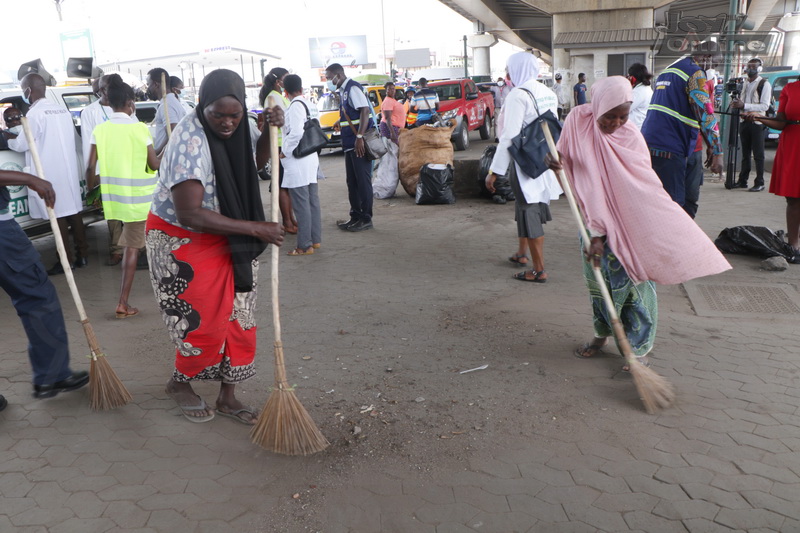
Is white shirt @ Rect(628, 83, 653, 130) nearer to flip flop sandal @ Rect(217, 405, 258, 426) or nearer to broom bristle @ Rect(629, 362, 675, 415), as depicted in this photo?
broom bristle @ Rect(629, 362, 675, 415)

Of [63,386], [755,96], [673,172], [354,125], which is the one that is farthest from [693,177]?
[755,96]

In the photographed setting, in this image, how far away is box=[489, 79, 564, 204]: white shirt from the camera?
550 cm

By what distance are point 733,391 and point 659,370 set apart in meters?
0.43

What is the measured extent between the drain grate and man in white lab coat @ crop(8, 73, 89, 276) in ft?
18.7

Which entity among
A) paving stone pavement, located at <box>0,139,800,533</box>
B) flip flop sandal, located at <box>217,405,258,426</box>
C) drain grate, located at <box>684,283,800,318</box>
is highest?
flip flop sandal, located at <box>217,405,258,426</box>

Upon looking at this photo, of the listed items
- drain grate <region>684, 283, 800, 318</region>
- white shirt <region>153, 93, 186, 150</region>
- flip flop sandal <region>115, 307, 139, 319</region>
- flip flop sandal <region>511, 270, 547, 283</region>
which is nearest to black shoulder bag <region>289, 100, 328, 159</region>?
white shirt <region>153, 93, 186, 150</region>

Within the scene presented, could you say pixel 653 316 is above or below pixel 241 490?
above

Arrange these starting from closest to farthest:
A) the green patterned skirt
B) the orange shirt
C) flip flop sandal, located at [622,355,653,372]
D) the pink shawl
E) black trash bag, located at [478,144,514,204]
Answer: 1. the pink shawl
2. the green patterned skirt
3. flip flop sandal, located at [622,355,653,372]
4. black trash bag, located at [478,144,514,204]
5. the orange shirt

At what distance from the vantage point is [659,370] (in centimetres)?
406

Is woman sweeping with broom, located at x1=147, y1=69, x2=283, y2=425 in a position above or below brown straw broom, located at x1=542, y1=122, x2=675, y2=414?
above

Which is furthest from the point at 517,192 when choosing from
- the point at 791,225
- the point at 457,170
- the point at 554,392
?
the point at 457,170

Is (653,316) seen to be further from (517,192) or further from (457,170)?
(457,170)

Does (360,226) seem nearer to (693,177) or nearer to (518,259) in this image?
(518,259)

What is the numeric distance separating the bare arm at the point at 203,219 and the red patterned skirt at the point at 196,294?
19 cm
